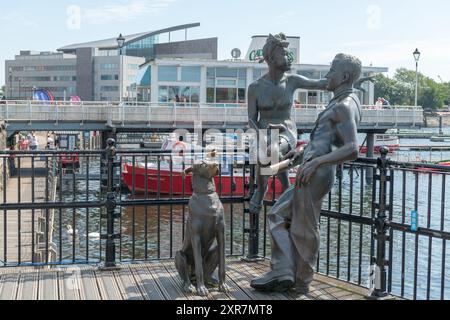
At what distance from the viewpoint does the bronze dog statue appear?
5.86m

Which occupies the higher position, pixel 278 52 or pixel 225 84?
pixel 225 84

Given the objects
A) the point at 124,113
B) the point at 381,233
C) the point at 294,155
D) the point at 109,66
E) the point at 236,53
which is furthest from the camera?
the point at 109,66

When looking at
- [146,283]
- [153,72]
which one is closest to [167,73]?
[153,72]

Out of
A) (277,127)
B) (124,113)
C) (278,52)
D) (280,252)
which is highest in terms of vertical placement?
(278,52)

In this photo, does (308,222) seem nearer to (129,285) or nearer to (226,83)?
(129,285)

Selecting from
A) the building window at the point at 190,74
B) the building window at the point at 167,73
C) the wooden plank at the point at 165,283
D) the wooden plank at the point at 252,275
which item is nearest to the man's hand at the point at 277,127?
the wooden plank at the point at 252,275

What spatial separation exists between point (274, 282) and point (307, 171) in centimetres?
122

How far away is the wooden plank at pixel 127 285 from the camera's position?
5.96 metres

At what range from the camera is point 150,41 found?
11425cm

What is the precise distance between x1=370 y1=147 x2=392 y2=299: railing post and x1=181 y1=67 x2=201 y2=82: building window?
32.3 meters

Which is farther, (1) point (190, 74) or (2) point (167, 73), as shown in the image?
(1) point (190, 74)

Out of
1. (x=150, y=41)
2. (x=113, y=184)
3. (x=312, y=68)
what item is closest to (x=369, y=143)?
(x=312, y=68)

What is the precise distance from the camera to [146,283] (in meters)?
6.43
